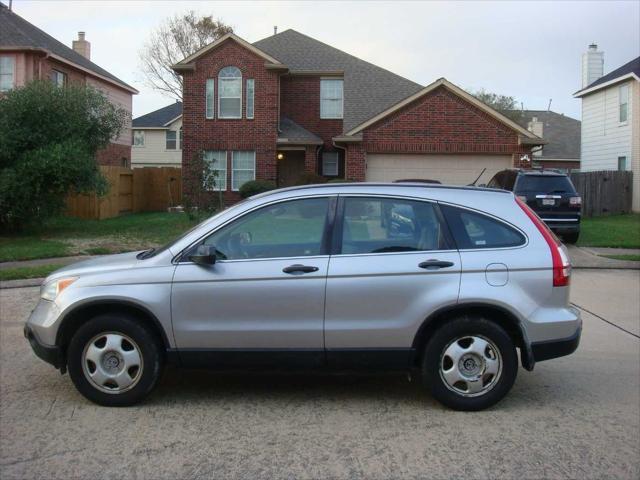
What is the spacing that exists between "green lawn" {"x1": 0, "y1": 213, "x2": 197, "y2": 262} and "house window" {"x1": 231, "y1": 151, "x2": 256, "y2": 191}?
439cm

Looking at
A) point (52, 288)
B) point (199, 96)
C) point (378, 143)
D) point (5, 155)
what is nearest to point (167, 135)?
point (199, 96)

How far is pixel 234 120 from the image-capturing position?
91.9ft

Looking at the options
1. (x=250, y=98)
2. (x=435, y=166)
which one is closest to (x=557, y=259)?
(x=435, y=166)

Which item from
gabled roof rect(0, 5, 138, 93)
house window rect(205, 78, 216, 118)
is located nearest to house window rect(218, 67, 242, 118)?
house window rect(205, 78, 216, 118)

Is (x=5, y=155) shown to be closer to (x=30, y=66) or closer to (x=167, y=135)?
(x=30, y=66)

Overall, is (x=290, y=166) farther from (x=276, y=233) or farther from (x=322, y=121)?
(x=276, y=233)

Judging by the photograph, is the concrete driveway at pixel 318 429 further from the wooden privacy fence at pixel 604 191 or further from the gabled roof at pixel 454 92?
the wooden privacy fence at pixel 604 191

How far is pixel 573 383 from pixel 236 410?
2.99 metres

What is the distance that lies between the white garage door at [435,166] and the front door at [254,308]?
19.5 metres

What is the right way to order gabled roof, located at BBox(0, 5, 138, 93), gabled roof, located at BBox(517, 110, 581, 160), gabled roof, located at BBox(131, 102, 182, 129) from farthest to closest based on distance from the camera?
gabled roof, located at BBox(131, 102, 182, 129) < gabled roof, located at BBox(517, 110, 581, 160) < gabled roof, located at BBox(0, 5, 138, 93)

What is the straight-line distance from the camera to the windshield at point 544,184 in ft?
53.5

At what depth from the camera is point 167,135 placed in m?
45.8

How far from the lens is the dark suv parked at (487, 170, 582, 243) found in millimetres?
16266

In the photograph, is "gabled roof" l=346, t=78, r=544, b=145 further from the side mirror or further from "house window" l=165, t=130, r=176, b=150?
"house window" l=165, t=130, r=176, b=150
